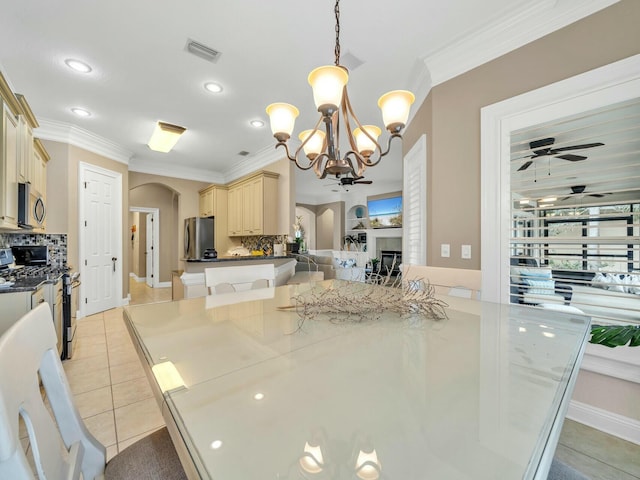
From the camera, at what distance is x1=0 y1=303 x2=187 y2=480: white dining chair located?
44 centimetres

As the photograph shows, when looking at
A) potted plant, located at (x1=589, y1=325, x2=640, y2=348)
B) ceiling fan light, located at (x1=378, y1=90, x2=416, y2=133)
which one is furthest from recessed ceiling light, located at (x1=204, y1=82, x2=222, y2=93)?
potted plant, located at (x1=589, y1=325, x2=640, y2=348)

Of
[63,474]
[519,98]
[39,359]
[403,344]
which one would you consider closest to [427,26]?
[519,98]

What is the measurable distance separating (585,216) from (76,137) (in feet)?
19.2

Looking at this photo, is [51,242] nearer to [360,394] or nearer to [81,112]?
[81,112]

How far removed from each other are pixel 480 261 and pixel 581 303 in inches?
24.3

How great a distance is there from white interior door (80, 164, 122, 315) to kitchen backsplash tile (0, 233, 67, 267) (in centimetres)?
23

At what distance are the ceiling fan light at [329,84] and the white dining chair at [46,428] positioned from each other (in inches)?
55.4

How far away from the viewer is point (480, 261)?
2.19 meters

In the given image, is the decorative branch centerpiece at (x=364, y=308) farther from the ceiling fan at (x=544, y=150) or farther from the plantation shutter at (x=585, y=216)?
the ceiling fan at (x=544, y=150)

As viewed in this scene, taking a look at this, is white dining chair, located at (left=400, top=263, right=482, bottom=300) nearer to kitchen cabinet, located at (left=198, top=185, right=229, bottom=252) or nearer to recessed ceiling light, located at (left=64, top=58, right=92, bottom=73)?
recessed ceiling light, located at (left=64, top=58, right=92, bottom=73)

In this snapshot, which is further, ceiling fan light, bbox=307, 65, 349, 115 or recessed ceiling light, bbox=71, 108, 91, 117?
recessed ceiling light, bbox=71, 108, 91, 117

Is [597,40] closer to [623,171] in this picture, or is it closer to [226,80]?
[623,171]

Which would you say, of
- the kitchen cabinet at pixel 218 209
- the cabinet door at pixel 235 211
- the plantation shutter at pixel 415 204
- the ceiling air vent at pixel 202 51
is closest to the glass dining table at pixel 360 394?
the plantation shutter at pixel 415 204

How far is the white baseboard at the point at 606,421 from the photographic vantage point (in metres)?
1.65
